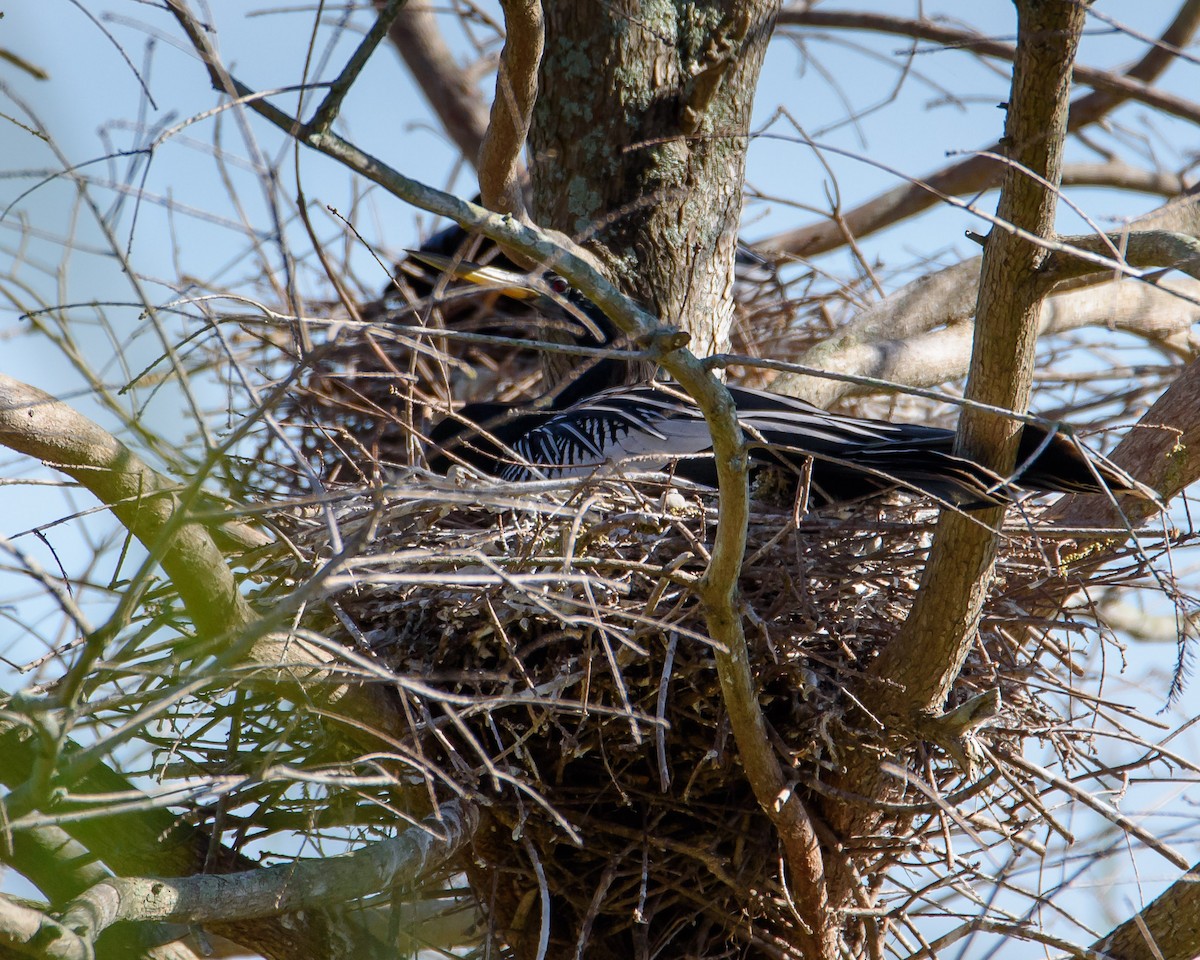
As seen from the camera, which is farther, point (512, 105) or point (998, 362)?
point (512, 105)

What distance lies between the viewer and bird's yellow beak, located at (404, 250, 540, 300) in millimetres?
2150

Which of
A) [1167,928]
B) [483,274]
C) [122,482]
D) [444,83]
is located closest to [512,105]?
[483,274]

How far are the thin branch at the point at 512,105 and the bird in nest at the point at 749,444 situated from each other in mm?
209

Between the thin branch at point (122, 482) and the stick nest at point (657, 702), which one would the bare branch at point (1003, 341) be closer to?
the stick nest at point (657, 702)

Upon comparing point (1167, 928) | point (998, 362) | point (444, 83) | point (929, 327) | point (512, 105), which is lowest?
point (1167, 928)

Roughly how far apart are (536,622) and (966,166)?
365 cm

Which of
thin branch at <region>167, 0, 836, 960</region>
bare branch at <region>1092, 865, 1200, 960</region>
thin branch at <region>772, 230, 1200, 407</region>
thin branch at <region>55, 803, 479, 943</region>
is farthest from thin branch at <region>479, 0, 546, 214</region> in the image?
bare branch at <region>1092, 865, 1200, 960</region>

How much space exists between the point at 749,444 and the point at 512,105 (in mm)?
1416

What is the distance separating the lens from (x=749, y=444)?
5.98 feet

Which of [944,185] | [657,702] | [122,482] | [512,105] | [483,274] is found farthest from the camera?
[944,185]

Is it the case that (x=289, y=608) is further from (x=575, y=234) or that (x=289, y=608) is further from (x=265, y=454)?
(x=265, y=454)

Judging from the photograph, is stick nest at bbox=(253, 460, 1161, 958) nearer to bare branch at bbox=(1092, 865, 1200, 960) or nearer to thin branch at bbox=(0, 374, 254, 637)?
bare branch at bbox=(1092, 865, 1200, 960)

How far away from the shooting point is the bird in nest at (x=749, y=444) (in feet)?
7.34

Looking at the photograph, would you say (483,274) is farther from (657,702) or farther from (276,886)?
(276,886)
